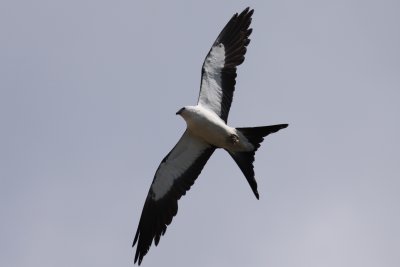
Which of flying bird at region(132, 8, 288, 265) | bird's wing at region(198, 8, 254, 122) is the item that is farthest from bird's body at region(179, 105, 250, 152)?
bird's wing at region(198, 8, 254, 122)

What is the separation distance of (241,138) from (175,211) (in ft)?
6.76

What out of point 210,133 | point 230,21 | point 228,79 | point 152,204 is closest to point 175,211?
point 152,204

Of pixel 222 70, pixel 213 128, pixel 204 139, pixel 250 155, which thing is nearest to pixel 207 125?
pixel 213 128

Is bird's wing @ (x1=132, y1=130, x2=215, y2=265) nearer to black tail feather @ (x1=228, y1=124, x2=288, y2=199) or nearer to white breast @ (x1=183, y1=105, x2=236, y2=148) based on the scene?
white breast @ (x1=183, y1=105, x2=236, y2=148)

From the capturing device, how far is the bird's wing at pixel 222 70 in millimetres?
14461

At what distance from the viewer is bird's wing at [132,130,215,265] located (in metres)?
14.4

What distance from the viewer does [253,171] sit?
45.4 ft

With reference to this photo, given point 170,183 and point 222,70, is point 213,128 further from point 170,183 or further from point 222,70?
point 170,183

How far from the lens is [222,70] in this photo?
14.5 metres

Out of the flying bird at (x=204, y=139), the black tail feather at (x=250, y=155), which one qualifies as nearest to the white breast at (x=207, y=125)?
the flying bird at (x=204, y=139)

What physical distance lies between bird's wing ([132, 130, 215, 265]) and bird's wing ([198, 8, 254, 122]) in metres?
0.80

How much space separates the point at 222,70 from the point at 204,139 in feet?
4.80

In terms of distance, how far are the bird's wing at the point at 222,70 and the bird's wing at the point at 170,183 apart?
2.63 feet

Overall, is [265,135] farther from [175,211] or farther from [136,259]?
[136,259]
